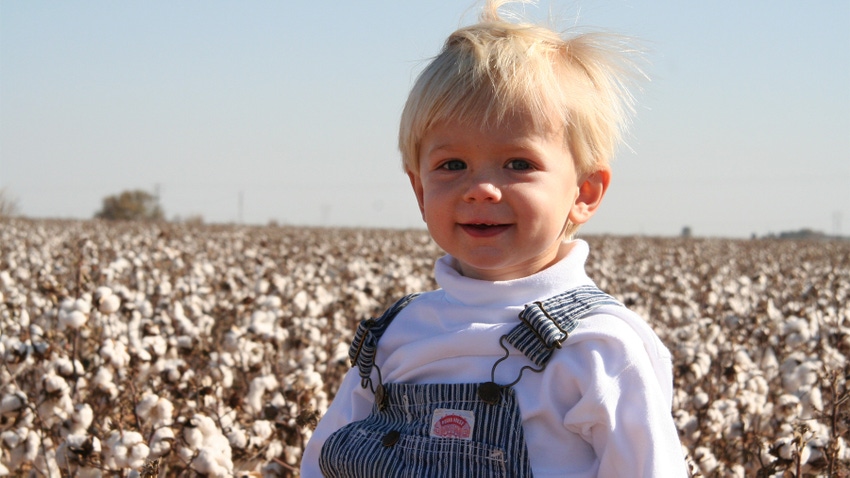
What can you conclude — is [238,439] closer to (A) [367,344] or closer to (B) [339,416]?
(B) [339,416]

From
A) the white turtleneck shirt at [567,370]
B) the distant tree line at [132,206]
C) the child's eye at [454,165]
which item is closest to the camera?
the white turtleneck shirt at [567,370]

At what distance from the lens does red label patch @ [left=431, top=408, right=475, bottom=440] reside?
1.62m

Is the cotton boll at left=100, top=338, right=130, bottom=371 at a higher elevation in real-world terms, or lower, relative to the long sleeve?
lower

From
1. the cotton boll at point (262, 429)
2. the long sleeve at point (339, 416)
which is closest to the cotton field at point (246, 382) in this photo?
the cotton boll at point (262, 429)

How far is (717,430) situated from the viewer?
3180 millimetres

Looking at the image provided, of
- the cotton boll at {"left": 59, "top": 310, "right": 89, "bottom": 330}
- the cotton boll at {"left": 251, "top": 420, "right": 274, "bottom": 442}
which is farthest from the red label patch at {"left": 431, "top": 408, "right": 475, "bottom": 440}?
the cotton boll at {"left": 59, "top": 310, "right": 89, "bottom": 330}

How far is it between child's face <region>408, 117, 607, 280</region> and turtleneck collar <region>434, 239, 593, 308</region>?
3 cm

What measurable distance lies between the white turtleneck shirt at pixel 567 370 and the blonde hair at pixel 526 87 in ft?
0.71

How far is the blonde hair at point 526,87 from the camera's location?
168cm

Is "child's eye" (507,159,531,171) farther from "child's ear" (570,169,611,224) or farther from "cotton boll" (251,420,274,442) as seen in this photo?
"cotton boll" (251,420,274,442)

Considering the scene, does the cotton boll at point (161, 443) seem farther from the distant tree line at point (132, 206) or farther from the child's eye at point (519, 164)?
the distant tree line at point (132, 206)

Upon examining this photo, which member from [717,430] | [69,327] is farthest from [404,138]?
[69,327]

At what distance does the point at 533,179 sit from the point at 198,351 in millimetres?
2516

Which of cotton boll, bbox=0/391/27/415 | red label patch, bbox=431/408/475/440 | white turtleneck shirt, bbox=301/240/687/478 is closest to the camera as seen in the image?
white turtleneck shirt, bbox=301/240/687/478
